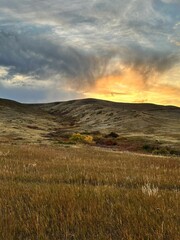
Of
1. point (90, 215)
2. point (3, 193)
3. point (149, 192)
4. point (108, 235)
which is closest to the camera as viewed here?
point (108, 235)

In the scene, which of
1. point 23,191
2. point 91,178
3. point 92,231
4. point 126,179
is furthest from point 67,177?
point 92,231

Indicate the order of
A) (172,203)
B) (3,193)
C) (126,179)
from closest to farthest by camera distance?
(172,203)
(3,193)
(126,179)

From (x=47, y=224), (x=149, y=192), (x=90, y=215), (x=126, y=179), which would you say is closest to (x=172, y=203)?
(x=149, y=192)

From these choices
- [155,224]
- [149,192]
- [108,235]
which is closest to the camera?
[108,235]

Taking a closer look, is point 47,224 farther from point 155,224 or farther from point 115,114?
point 115,114

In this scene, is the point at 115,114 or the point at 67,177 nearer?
the point at 67,177

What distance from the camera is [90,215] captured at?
642cm

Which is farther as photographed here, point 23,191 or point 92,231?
point 23,191

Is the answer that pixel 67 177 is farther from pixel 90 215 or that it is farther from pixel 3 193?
pixel 90 215

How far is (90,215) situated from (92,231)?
0.66m

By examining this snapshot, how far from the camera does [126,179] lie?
466 inches

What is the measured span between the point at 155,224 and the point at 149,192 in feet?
6.84

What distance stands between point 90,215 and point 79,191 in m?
2.09

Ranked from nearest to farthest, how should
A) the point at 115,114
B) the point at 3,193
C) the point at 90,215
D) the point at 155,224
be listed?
1. the point at 155,224
2. the point at 90,215
3. the point at 3,193
4. the point at 115,114
